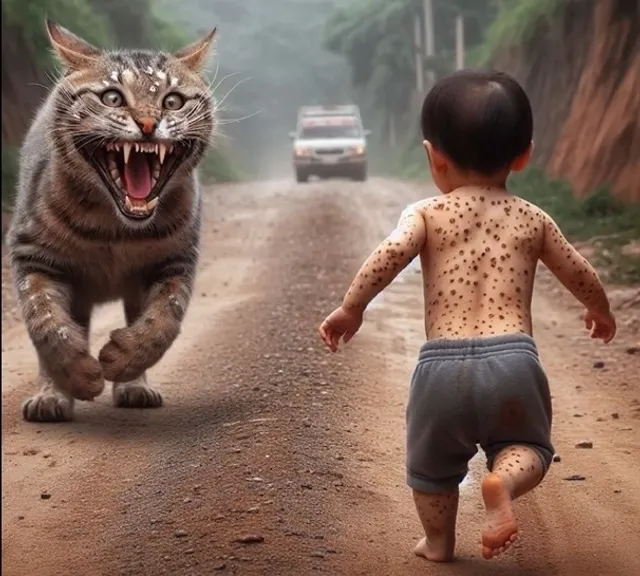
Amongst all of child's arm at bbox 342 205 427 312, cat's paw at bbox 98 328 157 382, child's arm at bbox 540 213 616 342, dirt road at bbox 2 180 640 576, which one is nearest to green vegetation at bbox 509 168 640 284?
dirt road at bbox 2 180 640 576

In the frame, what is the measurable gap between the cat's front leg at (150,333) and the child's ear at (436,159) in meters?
1.29

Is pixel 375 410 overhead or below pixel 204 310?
overhead

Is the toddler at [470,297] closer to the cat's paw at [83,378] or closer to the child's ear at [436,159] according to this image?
the child's ear at [436,159]

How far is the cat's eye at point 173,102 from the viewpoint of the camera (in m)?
3.00

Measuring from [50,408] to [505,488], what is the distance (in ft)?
5.88

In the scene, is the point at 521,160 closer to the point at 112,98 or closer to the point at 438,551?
the point at 438,551

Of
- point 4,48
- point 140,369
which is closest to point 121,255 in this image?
point 140,369

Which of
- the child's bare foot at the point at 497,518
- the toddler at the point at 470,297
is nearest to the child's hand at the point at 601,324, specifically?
the toddler at the point at 470,297

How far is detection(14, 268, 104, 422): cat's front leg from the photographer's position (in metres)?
3.09

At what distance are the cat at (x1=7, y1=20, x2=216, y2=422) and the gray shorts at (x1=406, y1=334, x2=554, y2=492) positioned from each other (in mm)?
1077

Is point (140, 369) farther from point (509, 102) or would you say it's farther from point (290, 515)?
point (509, 102)

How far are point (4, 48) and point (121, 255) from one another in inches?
80.2

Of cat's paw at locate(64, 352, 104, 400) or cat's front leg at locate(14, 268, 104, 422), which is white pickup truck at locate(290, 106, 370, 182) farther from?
cat's paw at locate(64, 352, 104, 400)

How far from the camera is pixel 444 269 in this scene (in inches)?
78.9
